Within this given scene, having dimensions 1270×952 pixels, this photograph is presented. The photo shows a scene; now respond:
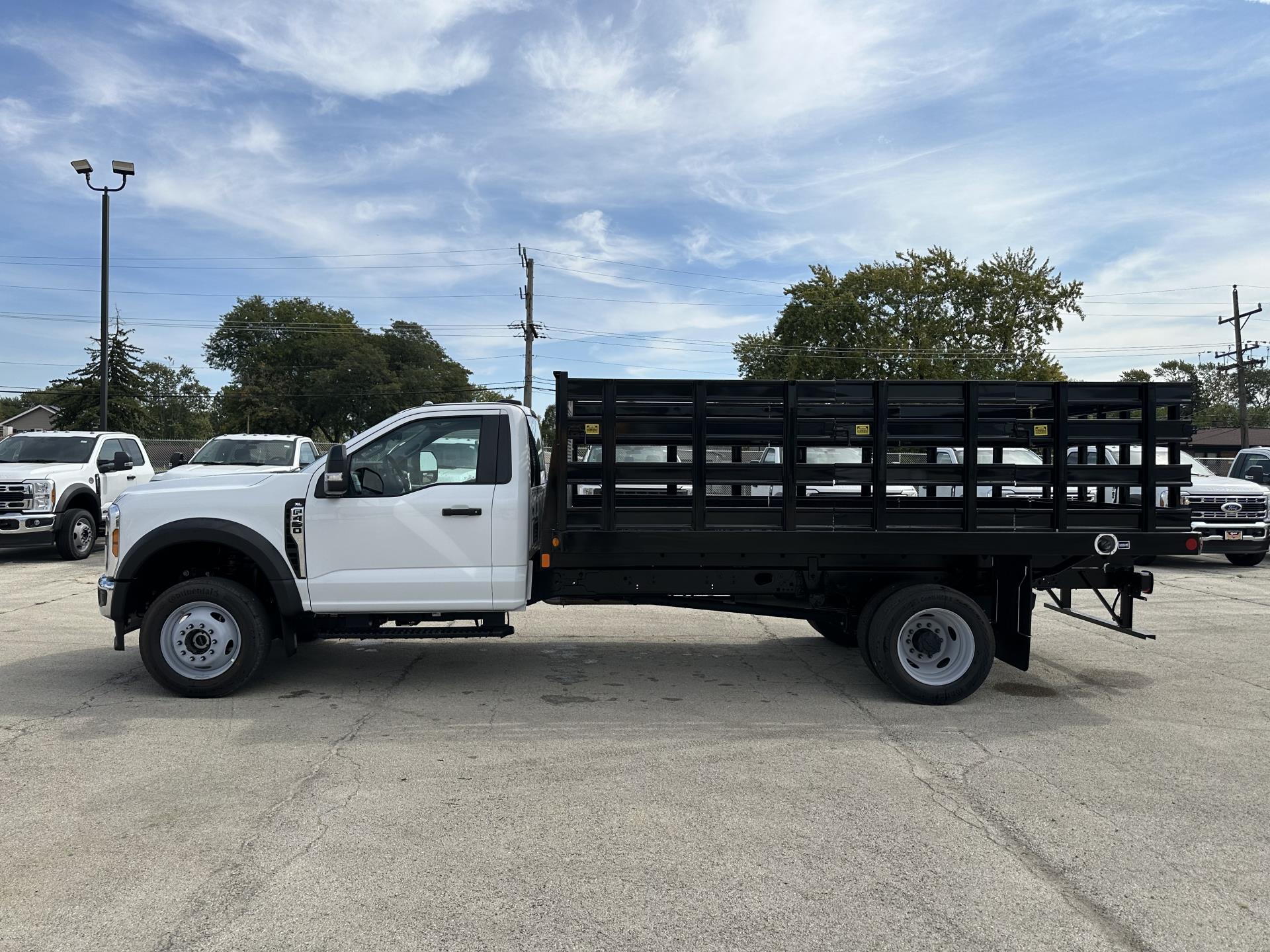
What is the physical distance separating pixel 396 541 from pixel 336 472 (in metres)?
0.61

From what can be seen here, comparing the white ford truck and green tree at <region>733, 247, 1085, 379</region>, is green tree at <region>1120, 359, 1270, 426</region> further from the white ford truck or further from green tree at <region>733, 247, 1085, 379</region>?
the white ford truck

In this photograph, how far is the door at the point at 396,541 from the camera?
20.3ft

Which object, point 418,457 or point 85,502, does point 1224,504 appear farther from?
point 85,502

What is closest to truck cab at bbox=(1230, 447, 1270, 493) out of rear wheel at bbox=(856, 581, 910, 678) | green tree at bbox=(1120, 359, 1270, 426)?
rear wheel at bbox=(856, 581, 910, 678)

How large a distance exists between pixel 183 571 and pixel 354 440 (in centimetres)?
169

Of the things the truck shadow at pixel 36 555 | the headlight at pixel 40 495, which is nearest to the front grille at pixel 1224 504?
the truck shadow at pixel 36 555

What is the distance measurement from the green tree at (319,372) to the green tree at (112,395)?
31.1 metres

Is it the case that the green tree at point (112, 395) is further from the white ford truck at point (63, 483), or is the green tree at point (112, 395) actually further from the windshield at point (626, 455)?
the windshield at point (626, 455)

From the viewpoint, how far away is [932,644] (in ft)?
20.9

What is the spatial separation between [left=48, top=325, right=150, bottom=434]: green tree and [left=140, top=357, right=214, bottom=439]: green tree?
35.6 meters

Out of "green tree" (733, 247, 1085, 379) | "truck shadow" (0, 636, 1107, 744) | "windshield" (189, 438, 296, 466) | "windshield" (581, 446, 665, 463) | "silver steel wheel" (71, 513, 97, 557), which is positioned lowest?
"truck shadow" (0, 636, 1107, 744)

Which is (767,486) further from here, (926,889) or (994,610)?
(926,889)

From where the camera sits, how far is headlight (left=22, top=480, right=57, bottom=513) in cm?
1302

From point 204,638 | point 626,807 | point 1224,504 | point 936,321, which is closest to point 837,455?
point 626,807
